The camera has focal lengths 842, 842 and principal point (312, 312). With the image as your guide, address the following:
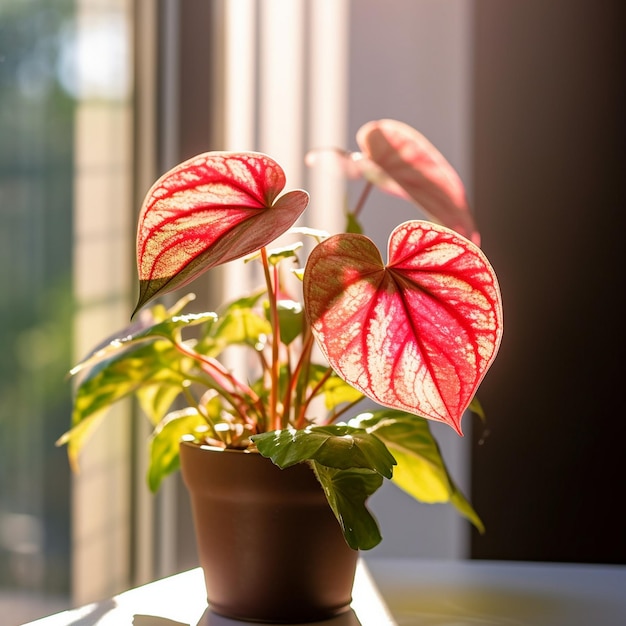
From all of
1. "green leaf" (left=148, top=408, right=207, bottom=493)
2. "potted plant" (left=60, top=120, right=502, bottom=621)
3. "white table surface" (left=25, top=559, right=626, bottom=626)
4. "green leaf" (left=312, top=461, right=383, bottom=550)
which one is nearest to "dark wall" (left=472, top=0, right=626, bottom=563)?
"white table surface" (left=25, top=559, right=626, bottom=626)

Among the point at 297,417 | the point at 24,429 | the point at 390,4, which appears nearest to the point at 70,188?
the point at 24,429

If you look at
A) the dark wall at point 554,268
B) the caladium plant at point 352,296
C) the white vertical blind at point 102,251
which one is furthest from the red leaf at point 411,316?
the white vertical blind at point 102,251

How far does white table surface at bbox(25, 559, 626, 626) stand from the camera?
0.82 meters

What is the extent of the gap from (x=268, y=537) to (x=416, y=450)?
6.4 inches

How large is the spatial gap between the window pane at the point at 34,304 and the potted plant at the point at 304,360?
0.34 m

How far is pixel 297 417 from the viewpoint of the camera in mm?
Answer: 810

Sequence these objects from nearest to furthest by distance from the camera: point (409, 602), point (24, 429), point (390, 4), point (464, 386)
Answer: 1. point (464, 386)
2. point (409, 602)
3. point (24, 429)
4. point (390, 4)

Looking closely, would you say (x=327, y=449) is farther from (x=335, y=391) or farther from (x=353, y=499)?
(x=335, y=391)

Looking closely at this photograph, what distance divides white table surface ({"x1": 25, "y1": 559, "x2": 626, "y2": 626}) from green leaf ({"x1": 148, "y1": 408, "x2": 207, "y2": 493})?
0.13 meters

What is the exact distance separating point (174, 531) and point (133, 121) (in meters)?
0.70

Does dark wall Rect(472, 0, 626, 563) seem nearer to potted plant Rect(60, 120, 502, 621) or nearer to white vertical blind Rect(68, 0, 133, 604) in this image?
potted plant Rect(60, 120, 502, 621)

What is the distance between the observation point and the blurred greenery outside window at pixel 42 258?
3.98ft

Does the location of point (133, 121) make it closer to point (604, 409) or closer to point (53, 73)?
point (53, 73)

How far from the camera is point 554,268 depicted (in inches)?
49.6
